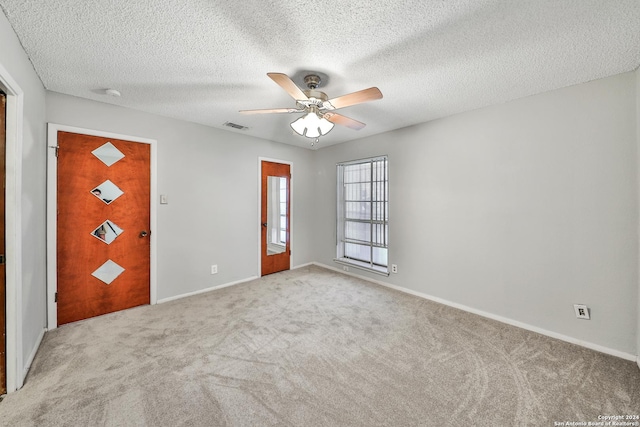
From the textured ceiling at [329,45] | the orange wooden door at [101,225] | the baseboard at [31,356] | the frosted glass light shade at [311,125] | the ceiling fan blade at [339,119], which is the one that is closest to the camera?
the textured ceiling at [329,45]

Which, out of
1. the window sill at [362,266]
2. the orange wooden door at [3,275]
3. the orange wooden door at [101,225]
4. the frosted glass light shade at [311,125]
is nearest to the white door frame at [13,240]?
the orange wooden door at [3,275]

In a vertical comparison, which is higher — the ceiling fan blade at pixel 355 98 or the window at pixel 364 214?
the ceiling fan blade at pixel 355 98

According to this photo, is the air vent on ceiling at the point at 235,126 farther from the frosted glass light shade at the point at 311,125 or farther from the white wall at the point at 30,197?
the white wall at the point at 30,197

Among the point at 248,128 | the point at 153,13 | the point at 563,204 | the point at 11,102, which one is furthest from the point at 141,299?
the point at 563,204

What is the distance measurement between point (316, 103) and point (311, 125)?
0.67 feet

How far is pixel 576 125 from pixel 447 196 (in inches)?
51.0

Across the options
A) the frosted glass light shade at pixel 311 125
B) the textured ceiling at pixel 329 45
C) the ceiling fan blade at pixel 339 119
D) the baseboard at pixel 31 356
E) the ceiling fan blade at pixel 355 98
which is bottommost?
the baseboard at pixel 31 356

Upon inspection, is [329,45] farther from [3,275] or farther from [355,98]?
[3,275]

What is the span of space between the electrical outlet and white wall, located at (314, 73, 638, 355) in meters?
0.04

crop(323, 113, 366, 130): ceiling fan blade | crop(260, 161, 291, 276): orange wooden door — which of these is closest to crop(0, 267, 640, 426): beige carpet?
crop(260, 161, 291, 276): orange wooden door

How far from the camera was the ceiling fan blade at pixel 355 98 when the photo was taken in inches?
71.2

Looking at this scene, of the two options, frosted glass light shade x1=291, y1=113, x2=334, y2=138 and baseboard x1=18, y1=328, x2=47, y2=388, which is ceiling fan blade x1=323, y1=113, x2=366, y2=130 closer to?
frosted glass light shade x1=291, y1=113, x2=334, y2=138

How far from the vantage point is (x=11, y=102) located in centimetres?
167

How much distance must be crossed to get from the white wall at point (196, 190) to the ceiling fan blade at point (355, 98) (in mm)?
2207
